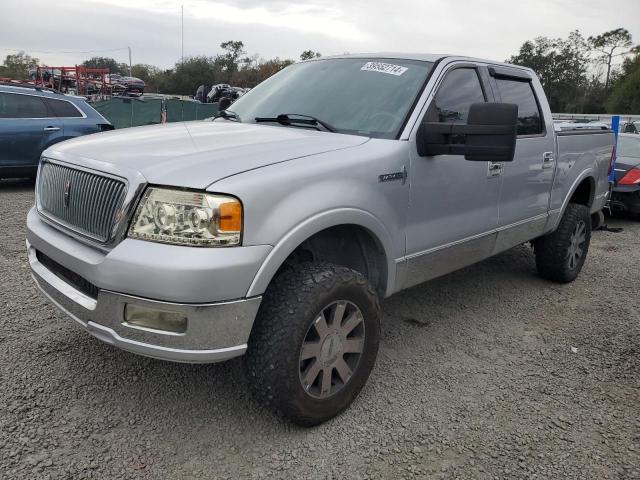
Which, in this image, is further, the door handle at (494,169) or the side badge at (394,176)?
the door handle at (494,169)

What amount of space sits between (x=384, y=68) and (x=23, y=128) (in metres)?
6.95

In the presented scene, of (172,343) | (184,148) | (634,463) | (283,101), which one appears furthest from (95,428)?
(634,463)

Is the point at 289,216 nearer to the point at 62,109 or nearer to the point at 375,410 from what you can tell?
the point at 375,410

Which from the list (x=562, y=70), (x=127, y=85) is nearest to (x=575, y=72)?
(x=562, y=70)

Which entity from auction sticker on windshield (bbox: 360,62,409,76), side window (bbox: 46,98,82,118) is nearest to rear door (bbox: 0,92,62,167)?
side window (bbox: 46,98,82,118)

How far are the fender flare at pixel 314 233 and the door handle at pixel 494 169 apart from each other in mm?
1137

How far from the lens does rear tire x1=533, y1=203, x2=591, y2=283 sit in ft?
16.4

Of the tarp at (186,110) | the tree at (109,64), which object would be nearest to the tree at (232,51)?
the tree at (109,64)

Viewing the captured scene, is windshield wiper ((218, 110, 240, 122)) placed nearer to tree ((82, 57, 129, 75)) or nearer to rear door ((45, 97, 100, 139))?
rear door ((45, 97, 100, 139))

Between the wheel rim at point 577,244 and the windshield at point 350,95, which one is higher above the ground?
the windshield at point 350,95

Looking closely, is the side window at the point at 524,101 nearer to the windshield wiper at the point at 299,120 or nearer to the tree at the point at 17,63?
the windshield wiper at the point at 299,120

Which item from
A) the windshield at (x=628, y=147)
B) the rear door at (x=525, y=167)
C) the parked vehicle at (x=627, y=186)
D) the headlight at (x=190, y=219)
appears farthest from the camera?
the windshield at (x=628, y=147)

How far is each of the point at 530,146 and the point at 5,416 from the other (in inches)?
151

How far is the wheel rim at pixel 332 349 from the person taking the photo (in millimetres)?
2602
